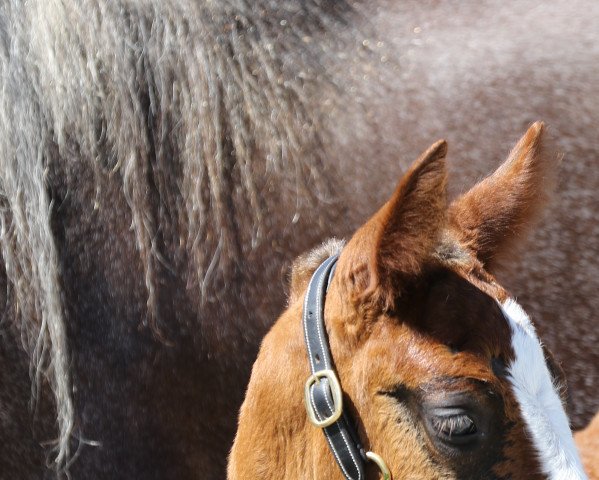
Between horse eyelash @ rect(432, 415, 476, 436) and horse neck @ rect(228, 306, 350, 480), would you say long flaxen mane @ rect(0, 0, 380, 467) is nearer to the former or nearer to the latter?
horse neck @ rect(228, 306, 350, 480)

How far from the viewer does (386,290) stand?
1781 mm

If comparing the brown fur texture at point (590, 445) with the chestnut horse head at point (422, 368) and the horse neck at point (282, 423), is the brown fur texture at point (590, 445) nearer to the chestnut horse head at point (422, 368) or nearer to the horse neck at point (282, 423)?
the chestnut horse head at point (422, 368)

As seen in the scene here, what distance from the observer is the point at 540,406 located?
172 centimetres

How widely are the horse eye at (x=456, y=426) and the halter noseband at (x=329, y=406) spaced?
0.15 metres

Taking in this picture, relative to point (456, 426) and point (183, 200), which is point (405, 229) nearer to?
point (456, 426)

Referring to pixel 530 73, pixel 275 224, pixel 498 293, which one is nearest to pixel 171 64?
pixel 275 224

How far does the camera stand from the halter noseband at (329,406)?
1.81 m

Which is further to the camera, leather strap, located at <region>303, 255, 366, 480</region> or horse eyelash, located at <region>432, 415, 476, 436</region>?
leather strap, located at <region>303, 255, 366, 480</region>

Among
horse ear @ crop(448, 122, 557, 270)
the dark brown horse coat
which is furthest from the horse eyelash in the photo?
the dark brown horse coat

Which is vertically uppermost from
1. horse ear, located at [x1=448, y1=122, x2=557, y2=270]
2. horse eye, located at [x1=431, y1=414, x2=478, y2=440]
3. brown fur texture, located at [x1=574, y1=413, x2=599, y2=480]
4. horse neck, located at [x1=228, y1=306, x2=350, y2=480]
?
horse ear, located at [x1=448, y1=122, x2=557, y2=270]

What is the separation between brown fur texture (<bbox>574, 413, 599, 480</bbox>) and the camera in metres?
2.53

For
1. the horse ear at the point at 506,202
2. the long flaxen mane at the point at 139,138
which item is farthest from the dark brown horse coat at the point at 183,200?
the horse ear at the point at 506,202

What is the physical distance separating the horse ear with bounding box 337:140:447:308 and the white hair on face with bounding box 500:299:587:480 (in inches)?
8.4

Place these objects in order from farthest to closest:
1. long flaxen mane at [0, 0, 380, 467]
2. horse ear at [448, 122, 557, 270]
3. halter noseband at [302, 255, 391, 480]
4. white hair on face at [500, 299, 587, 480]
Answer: long flaxen mane at [0, 0, 380, 467]
horse ear at [448, 122, 557, 270]
halter noseband at [302, 255, 391, 480]
white hair on face at [500, 299, 587, 480]
